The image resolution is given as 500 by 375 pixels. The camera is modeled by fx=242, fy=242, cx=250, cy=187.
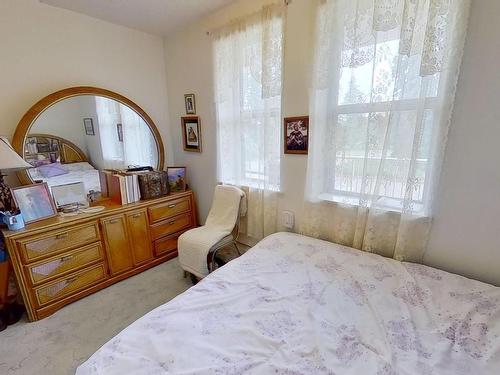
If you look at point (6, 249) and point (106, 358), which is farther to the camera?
point (6, 249)

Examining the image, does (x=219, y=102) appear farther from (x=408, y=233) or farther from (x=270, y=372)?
(x=270, y=372)

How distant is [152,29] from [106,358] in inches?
112

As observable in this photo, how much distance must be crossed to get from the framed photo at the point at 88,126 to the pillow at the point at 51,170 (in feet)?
1.28

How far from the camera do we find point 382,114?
1.43m

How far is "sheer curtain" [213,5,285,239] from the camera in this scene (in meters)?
1.84

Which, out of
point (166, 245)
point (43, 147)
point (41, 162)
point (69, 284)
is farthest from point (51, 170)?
point (166, 245)

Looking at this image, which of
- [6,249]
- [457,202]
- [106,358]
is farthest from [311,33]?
[6,249]

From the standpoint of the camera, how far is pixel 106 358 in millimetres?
871

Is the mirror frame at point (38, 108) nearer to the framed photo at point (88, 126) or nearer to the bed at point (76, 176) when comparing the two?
the bed at point (76, 176)

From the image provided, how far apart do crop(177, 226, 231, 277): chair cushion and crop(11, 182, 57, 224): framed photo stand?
108 centimetres

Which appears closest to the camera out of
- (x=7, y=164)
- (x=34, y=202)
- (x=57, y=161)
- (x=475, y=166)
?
(x=475, y=166)

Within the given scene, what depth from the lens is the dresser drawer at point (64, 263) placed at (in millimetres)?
1781

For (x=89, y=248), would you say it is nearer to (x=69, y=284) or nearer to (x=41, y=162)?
(x=69, y=284)

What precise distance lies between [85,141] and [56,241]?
958 millimetres
